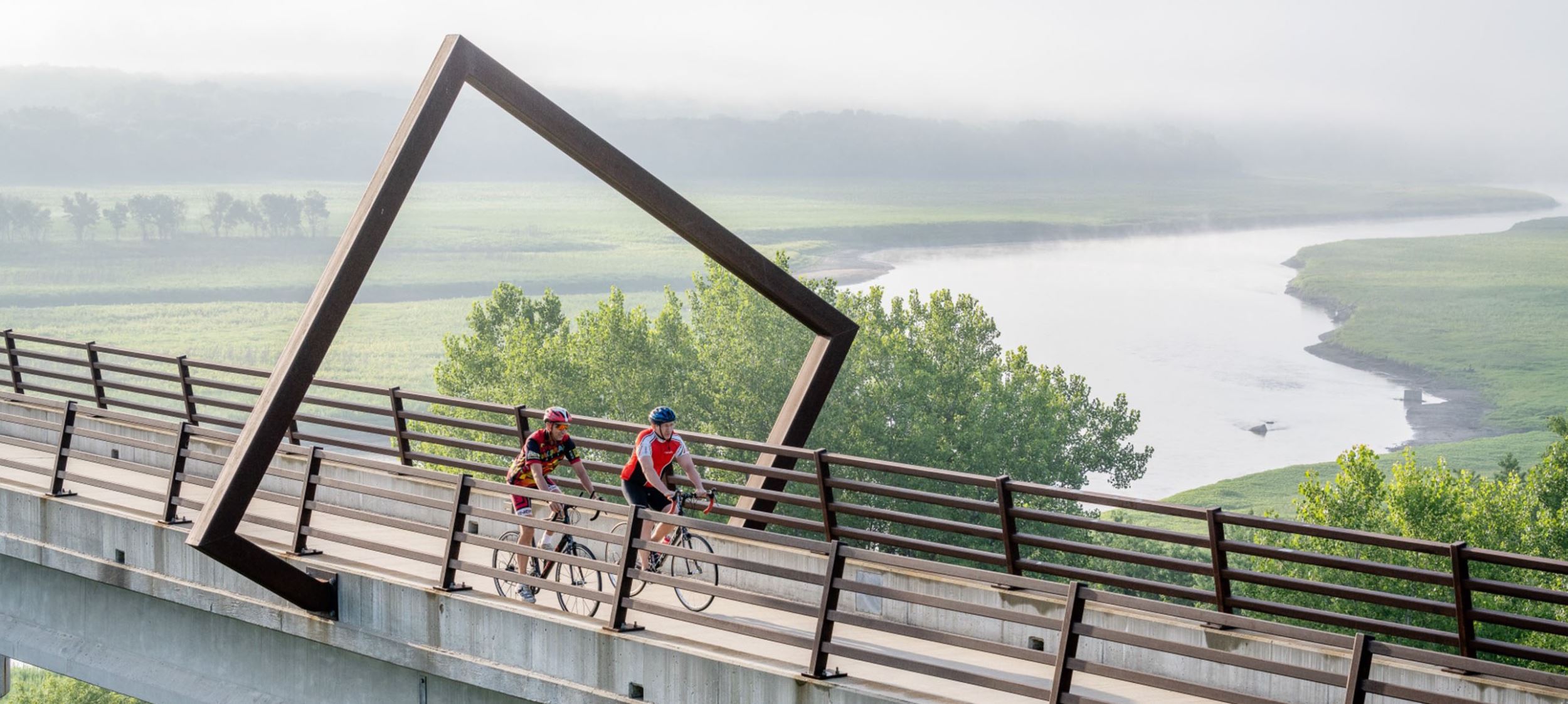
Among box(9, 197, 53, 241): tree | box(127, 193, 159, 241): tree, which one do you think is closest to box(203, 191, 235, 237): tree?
box(127, 193, 159, 241): tree

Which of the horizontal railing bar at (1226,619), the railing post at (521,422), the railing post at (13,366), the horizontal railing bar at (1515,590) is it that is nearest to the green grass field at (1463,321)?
the railing post at (13,366)

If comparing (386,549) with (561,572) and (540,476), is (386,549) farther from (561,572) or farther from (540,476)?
(561,572)

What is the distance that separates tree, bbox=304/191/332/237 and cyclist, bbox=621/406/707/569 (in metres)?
148

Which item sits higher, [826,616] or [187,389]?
[187,389]

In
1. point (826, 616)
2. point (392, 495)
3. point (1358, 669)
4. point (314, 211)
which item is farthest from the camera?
Result: point (314, 211)

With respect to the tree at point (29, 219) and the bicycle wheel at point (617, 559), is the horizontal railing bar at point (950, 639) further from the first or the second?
the tree at point (29, 219)

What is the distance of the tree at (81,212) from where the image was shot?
14900 cm

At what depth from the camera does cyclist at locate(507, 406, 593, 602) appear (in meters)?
12.0

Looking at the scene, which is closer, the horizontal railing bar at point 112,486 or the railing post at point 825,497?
the railing post at point 825,497

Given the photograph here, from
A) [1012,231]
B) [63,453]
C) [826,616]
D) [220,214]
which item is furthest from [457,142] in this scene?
[826,616]

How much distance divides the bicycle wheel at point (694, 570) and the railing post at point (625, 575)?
0.57 metres

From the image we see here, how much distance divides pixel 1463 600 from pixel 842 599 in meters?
5.39

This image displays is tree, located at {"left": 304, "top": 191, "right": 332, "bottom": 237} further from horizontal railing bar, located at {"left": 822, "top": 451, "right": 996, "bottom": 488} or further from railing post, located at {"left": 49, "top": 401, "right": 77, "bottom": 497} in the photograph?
horizontal railing bar, located at {"left": 822, "top": 451, "right": 996, "bottom": 488}

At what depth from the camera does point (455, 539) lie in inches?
454
